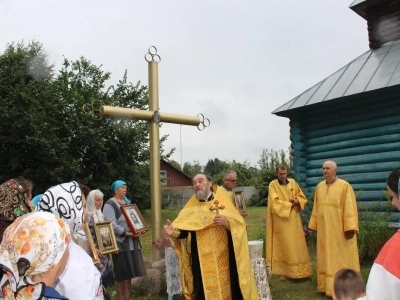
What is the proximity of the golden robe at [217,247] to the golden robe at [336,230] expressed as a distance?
1.73 metres

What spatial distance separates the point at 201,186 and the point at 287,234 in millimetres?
2692

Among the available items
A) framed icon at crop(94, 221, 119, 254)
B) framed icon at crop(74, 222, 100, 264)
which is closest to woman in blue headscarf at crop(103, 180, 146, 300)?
framed icon at crop(94, 221, 119, 254)

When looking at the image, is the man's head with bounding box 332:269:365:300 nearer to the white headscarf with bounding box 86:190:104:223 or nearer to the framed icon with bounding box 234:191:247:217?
the white headscarf with bounding box 86:190:104:223

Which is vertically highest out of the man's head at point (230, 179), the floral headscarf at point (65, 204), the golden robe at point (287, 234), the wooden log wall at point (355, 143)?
the wooden log wall at point (355, 143)

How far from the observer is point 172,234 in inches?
183

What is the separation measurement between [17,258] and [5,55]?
19.0 metres

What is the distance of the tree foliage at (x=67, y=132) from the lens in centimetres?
1602

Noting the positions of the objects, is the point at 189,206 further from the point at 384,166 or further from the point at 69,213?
the point at 384,166

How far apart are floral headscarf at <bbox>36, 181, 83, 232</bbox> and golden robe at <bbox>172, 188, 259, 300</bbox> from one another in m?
1.99

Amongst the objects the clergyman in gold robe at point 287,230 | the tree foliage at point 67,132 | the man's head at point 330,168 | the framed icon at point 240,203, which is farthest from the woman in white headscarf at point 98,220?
the tree foliage at point 67,132

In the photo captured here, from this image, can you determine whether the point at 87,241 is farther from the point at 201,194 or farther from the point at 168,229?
the point at 201,194

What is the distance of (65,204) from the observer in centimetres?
272

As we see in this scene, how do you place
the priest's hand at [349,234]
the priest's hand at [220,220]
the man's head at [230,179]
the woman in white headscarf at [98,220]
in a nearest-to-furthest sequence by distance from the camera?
the priest's hand at [220,220] < the woman in white headscarf at [98,220] < the priest's hand at [349,234] < the man's head at [230,179]

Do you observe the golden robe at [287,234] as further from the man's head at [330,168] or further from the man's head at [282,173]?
the man's head at [330,168]
